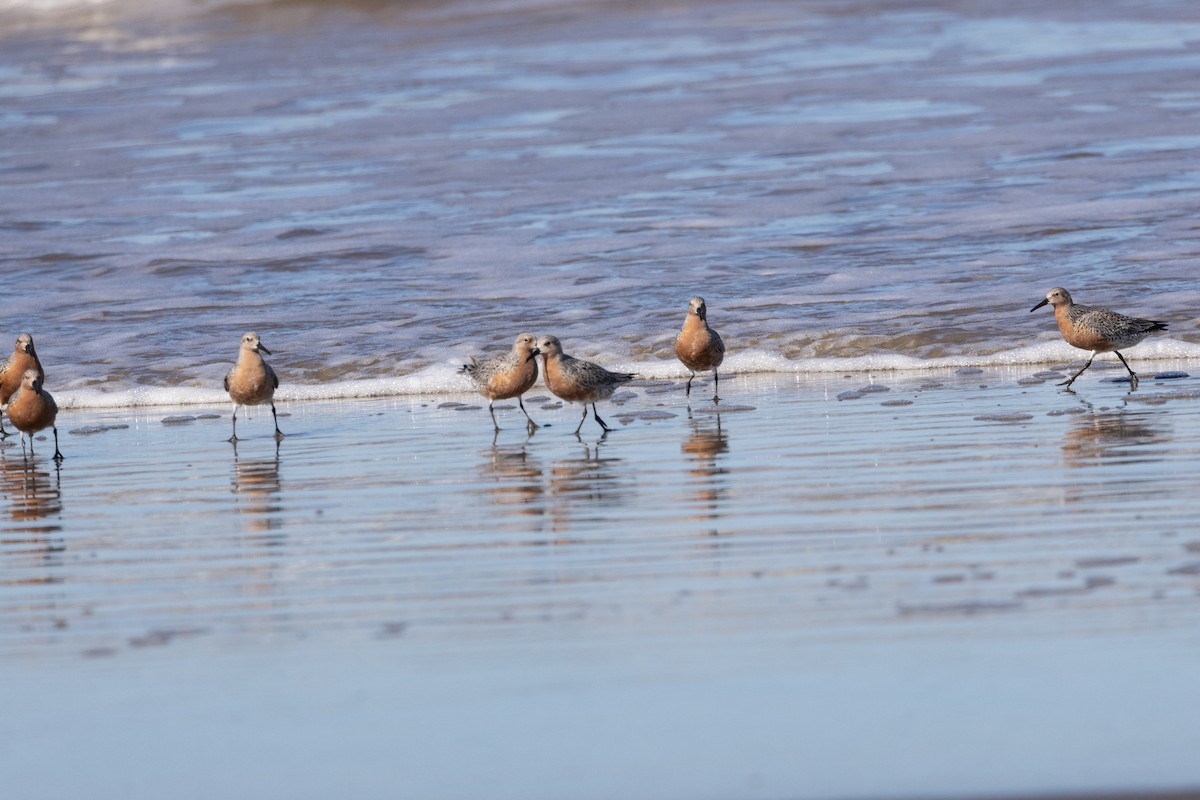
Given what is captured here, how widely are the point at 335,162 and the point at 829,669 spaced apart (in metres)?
23.2

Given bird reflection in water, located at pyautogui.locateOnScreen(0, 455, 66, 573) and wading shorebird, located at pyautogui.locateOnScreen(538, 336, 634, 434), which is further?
wading shorebird, located at pyautogui.locateOnScreen(538, 336, 634, 434)

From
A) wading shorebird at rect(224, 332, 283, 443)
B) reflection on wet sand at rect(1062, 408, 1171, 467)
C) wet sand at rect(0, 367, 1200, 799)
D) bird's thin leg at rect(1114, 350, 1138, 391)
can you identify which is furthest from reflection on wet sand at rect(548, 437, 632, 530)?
bird's thin leg at rect(1114, 350, 1138, 391)

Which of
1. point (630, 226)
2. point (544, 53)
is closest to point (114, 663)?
point (630, 226)

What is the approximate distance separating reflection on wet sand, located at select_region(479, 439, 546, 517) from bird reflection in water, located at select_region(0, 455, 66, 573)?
6.66 feet

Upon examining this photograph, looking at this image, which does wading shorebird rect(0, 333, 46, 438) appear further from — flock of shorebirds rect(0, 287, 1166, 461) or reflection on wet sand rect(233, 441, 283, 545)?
reflection on wet sand rect(233, 441, 283, 545)

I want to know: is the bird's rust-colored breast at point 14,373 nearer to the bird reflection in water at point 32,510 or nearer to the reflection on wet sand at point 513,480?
the bird reflection in water at point 32,510

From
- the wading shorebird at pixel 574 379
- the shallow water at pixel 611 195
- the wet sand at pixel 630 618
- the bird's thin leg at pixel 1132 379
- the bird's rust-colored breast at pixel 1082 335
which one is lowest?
the wet sand at pixel 630 618

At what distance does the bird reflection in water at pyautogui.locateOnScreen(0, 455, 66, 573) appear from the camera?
756cm

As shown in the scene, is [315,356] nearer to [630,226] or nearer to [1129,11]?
[630,226]

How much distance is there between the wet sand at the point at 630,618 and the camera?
430cm

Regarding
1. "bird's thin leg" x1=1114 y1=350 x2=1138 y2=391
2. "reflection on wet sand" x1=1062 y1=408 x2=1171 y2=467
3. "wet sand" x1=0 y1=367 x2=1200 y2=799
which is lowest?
"wet sand" x1=0 y1=367 x2=1200 y2=799

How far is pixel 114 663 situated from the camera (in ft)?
17.8

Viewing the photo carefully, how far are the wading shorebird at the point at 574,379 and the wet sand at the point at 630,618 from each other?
3.13ft

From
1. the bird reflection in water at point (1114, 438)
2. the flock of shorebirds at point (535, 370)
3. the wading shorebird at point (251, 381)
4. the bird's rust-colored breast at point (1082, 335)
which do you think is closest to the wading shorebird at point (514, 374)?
the flock of shorebirds at point (535, 370)
